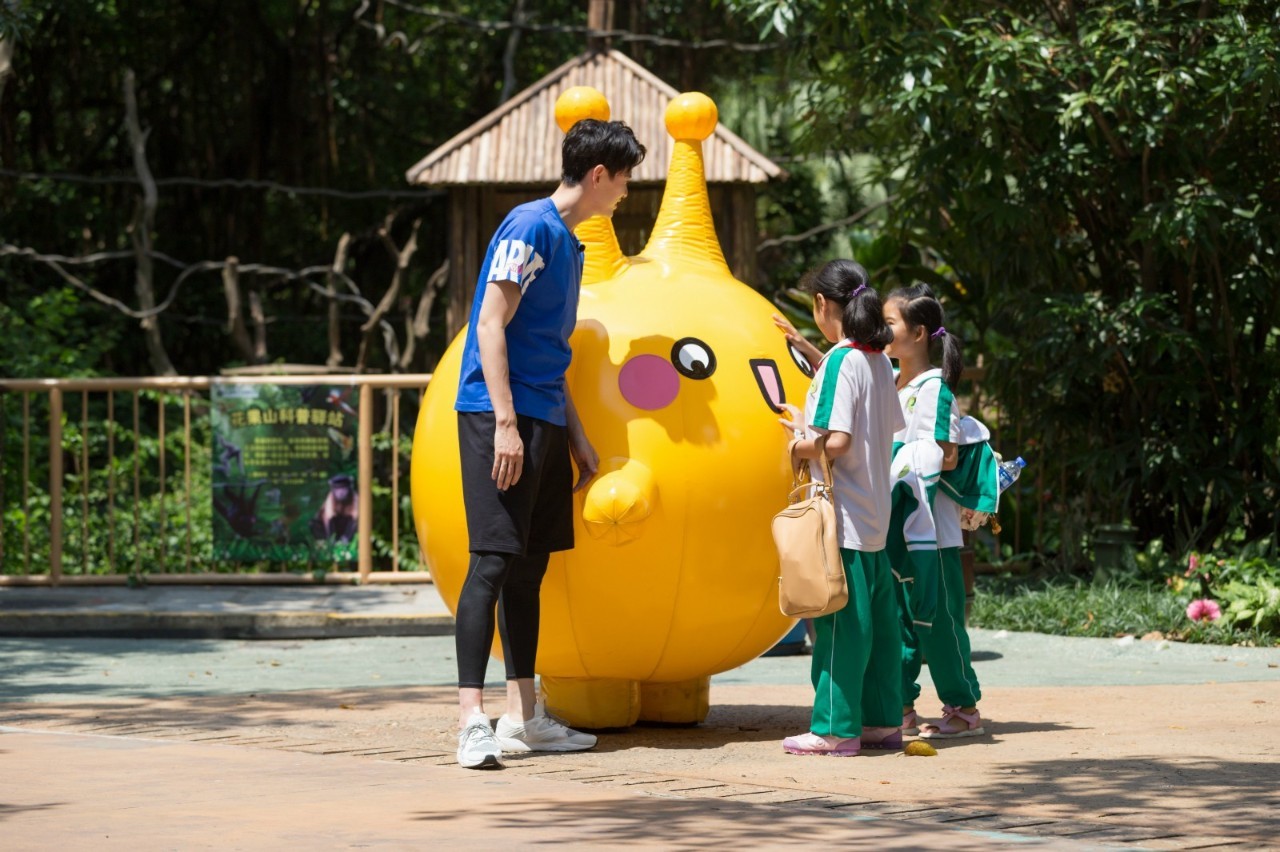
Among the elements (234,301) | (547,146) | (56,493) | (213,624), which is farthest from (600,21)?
(213,624)

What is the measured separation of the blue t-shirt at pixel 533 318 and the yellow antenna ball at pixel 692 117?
1.12 meters

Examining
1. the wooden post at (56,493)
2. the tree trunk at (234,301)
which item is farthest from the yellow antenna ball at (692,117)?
the tree trunk at (234,301)

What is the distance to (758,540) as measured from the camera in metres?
6.16

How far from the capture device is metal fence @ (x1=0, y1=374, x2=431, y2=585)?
41.6ft

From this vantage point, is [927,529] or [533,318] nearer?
[533,318]

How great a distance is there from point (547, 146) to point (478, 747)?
32.2 feet

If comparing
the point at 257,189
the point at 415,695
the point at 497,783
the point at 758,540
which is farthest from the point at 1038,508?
the point at 257,189

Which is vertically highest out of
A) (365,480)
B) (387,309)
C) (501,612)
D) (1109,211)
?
(1109,211)

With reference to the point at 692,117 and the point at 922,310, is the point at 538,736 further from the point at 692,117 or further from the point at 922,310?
the point at 692,117

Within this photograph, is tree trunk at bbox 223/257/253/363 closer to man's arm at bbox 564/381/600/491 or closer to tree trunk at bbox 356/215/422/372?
tree trunk at bbox 356/215/422/372

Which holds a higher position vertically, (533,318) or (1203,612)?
(533,318)

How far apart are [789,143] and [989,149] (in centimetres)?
999

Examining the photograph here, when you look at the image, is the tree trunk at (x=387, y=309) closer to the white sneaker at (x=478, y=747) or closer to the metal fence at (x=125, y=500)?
the metal fence at (x=125, y=500)

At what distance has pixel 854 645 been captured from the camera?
6027 millimetres
